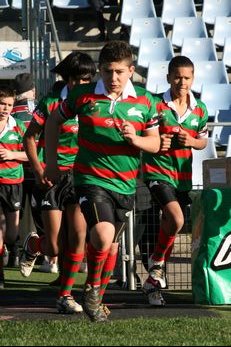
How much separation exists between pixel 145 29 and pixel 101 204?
12731mm

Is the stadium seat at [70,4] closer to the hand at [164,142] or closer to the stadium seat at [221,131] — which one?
the stadium seat at [221,131]

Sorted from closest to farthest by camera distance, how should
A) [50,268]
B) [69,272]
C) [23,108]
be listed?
[69,272] → [50,268] → [23,108]

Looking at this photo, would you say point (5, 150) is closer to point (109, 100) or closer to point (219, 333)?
point (109, 100)

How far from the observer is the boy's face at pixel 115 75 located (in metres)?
6.93

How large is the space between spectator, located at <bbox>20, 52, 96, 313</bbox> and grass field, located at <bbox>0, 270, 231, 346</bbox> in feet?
1.43

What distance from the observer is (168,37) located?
65.0 feet

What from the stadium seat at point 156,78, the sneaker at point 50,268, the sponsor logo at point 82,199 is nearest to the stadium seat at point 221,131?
the stadium seat at point 156,78

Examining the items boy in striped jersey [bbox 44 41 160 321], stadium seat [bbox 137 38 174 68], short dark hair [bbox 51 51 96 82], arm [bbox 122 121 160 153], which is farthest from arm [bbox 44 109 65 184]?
stadium seat [bbox 137 38 174 68]

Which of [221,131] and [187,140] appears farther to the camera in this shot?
[221,131]

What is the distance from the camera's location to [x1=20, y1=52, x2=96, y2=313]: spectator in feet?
24.9

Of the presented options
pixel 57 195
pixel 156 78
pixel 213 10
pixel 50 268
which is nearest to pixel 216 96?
pixel 156 78

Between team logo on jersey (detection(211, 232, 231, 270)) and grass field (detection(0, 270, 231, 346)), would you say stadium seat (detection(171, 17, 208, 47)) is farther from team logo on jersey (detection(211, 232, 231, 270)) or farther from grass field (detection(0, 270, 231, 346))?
grass field (detection(0, 270, 231, 346))

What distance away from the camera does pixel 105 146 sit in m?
6.91

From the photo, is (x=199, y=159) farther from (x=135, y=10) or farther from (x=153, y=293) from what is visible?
(x=135, y=10)
